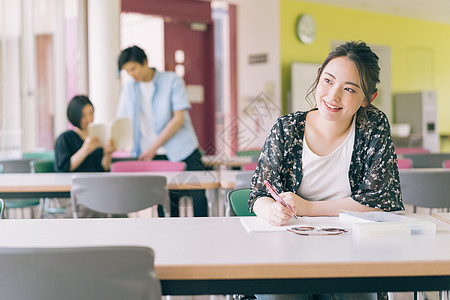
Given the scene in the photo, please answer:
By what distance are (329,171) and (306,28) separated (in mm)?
8453

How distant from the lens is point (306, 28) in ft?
33.1

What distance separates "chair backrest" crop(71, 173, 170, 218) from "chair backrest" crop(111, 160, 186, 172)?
0.89 meters

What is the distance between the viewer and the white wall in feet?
32.0

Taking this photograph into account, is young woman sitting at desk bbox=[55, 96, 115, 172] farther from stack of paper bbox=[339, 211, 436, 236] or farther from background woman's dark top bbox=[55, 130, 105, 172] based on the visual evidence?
stack of paper bbox=[339, 211, 436, 236]

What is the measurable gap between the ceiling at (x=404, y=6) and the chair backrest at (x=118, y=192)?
7.43 metres

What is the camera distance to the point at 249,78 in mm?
10109

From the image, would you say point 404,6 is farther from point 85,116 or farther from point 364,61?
point 364,61

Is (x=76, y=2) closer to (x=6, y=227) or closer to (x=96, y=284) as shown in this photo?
(x=6, y=227)

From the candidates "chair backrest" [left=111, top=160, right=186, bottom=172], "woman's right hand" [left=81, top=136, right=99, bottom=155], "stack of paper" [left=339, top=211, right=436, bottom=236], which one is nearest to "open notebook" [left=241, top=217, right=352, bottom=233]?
"stack of paper" [left=339, top=211, right=436, bottom=236]

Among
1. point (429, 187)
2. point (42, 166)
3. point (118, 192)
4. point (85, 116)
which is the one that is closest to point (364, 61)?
point (429, 187)

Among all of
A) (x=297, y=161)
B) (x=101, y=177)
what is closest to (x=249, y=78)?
(x=101, y=177)

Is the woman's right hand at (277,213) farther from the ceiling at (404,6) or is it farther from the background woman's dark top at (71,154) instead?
the ceiling at (404,6)

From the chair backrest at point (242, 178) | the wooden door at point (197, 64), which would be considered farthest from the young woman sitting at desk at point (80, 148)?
the wooden door at point (197, 64)

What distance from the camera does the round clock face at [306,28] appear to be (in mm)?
9992
